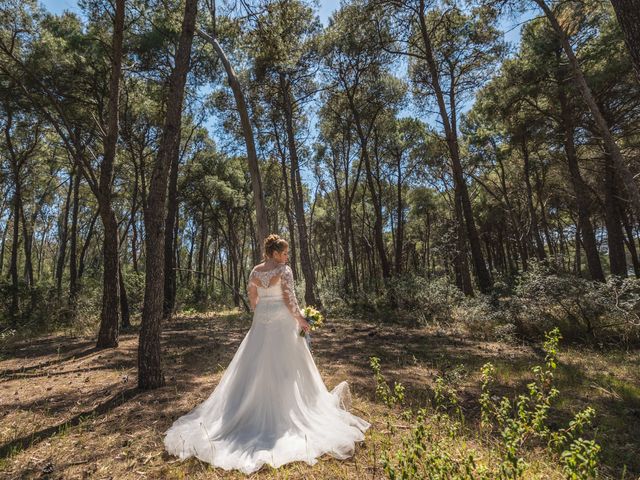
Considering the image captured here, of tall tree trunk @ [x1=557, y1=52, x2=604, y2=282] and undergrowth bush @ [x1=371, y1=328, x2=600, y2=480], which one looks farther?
tall tree trunk @ [x1=557, y1=52, x2=604, y2=282]

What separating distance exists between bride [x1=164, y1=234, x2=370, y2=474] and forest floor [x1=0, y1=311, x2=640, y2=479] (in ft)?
0.42

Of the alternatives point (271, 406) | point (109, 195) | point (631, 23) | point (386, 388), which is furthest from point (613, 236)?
point (109, 195)

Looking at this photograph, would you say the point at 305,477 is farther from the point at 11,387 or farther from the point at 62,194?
the point at 62,194

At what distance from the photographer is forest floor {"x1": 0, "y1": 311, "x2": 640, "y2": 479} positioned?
10.3 ft

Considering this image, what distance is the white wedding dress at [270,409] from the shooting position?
318 cm

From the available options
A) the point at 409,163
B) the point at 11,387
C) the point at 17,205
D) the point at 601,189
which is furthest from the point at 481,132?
the point at 17,205

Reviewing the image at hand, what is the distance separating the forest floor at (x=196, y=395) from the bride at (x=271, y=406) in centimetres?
13

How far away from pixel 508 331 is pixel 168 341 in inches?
348

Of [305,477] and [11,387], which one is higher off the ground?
[11,387]

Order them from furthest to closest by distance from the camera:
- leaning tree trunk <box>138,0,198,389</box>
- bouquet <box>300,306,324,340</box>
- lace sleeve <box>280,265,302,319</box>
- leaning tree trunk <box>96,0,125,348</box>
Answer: leaning tree trunk <box>96,0,125,348</box> → leaning tree trunk <box>138,0,198,389</box> → bouquet <box>300,306,324,340</box> → lace sleeve <box>280,265,302,319</box>

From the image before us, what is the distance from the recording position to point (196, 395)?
4.95 meters

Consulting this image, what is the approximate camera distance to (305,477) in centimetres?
285

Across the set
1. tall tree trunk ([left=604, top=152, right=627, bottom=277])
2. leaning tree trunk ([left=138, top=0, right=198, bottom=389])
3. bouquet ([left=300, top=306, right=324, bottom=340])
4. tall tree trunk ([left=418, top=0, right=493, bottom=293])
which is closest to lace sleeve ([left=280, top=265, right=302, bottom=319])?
bouquet ([left=300, top=306, right=324, bottom=340])

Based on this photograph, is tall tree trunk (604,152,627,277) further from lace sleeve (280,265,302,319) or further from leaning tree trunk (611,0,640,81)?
lace sleeve (280,265,302,319)
